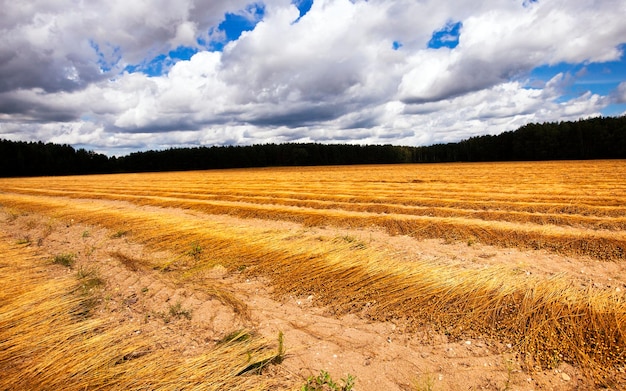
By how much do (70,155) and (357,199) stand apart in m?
118

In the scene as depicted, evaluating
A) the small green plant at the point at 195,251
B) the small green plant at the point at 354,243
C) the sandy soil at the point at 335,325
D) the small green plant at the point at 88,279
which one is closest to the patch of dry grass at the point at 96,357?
the sandy soil at the point at 335,325

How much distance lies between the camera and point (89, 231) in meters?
13.1

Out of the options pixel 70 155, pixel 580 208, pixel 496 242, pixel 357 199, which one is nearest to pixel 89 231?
pixel 357 199

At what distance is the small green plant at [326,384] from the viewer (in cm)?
384

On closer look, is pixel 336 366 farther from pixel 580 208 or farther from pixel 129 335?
pixel 580 208

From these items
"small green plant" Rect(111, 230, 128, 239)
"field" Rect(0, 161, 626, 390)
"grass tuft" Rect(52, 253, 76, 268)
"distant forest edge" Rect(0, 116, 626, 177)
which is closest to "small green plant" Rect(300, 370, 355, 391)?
"field" Rect(0, 161, 626, 390)

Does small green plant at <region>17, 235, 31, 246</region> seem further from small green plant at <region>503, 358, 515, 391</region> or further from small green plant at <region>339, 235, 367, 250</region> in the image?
small green plant at <region>503, 358, 515, 391</region>

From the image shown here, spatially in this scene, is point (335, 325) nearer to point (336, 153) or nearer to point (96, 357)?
point (96, 357)

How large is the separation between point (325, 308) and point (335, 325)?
62cm

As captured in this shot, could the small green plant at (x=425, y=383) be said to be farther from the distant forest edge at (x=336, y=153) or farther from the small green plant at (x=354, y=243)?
the distant forest edge at (x=336, y=153)

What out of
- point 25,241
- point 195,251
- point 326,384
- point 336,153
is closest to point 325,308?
point 326,384

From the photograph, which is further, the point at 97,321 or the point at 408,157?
the point at 408,157

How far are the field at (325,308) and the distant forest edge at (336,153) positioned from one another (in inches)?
3564

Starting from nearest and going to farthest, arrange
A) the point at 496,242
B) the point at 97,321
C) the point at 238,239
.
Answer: the point at 97,321 < the point at 496,242 < the point at 238,239
